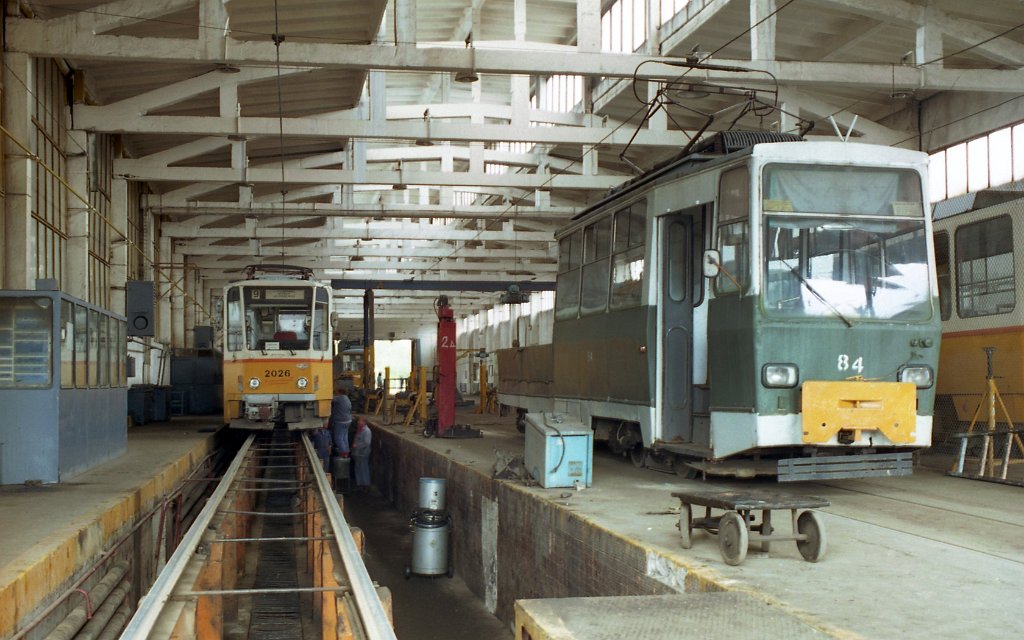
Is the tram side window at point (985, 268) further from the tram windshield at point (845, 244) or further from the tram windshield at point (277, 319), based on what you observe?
the tram windshield at point (277, 319)

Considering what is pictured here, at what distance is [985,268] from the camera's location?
12492 millimetres

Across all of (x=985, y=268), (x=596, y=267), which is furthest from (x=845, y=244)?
(x=985, y=268)

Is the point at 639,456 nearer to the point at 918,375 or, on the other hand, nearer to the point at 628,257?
the point at 628,257

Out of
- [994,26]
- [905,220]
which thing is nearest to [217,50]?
[905,220]

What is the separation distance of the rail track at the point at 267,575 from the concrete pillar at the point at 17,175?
3829 mm

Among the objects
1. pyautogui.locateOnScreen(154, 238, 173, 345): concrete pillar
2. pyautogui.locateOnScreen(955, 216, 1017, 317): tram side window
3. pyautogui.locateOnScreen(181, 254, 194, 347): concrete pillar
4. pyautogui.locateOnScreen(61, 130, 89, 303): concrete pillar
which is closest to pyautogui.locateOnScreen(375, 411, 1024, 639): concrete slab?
pyautogui.locateOnScreen(955, 216, 1017, 317): tram side window

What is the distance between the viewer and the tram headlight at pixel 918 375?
8.98 metres

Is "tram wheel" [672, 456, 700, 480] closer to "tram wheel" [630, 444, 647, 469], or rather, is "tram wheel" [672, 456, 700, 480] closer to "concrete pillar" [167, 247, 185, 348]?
Result: "tram wheel" [630, 444, 647, 469]

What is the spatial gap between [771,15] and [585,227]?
14.2 feet

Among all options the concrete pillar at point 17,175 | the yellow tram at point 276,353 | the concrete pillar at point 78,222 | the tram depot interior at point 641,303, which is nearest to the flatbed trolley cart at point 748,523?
the tram depot interior at point 641,303

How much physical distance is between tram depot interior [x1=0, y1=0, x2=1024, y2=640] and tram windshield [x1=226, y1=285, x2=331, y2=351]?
3.9 inches

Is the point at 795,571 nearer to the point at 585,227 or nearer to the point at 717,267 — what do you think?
the point at 717,267

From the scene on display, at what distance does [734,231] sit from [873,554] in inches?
142

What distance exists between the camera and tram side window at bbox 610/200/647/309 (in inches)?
426
